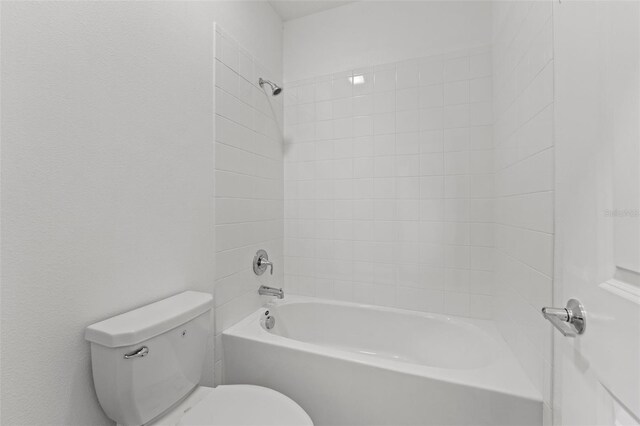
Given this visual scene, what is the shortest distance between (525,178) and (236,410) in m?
1.46

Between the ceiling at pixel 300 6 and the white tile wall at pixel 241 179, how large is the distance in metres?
0.50

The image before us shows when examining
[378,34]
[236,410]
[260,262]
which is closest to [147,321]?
[236,410]

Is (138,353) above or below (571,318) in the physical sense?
below

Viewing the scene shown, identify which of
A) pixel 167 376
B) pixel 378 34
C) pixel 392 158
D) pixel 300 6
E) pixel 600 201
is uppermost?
pixel 300 6

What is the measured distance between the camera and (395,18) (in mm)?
1812

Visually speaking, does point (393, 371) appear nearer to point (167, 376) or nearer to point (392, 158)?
point (167, 376)

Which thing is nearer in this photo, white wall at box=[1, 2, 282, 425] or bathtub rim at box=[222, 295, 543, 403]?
white wall at box=[1, 2, 282, 425]

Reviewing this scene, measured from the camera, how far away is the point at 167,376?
0.95 metres

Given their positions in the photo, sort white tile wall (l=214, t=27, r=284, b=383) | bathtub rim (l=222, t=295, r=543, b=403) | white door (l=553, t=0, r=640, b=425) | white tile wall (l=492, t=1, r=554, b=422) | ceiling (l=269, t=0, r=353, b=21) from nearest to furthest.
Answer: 1. white door (l=553, t=0, r=640, b=425)
2. white tile wall (l=492, t=1, r=554, b=422)
3. bathtub rim (l=222, t=295, r=543, b=403)
4. white tile wall (l=214, t=27, r=284, b=383)
5. ceiling (l=269, t=0, r=353, b=21)

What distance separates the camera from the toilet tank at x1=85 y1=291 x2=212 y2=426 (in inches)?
31.9

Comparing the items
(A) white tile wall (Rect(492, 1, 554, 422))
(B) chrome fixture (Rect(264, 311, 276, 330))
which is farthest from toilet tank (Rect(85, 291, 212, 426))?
(A) white tile wall (Rect(492, 1, 554, 422))

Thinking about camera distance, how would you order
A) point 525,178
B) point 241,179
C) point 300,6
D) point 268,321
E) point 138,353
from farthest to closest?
point 300,6 → point 268,321 → point 241,179 → point 525,178 → point 138,353

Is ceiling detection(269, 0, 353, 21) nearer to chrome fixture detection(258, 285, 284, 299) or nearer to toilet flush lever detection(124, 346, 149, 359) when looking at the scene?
chrome fixture detection(258, 285, 284, 299)

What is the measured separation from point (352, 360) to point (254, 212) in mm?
1027
